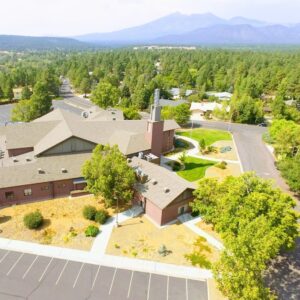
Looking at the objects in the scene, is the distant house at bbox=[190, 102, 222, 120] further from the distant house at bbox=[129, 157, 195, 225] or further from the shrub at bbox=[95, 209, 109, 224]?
the shrub at bbox=[95, 209, 109, 224]

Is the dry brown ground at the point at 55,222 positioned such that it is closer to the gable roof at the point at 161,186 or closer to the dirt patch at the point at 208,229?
the gable roof at the point at 161,186

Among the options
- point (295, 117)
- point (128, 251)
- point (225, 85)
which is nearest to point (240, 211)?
point (128, 251)

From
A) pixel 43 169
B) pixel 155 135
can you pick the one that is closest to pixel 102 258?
pixel 43 169

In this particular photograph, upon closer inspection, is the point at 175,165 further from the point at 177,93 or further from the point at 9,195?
the point at 177,93

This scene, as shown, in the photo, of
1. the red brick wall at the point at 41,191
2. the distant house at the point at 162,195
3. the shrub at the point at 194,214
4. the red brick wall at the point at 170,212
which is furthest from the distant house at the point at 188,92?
the red brick wall at the point at 170,212

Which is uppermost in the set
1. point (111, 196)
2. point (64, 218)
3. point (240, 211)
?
point (240, 211)

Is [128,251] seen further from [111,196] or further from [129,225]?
[111,196]
